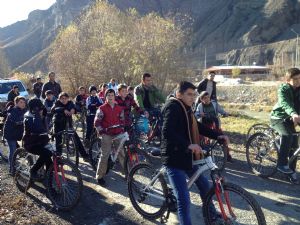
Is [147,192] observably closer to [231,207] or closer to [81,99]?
[231,207]

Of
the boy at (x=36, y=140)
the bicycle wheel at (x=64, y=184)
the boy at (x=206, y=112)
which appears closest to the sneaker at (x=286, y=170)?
the boy at (x=206, y=112)

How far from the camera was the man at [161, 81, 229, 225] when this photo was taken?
4.94 metres

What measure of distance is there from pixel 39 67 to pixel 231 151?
124992 millimetres

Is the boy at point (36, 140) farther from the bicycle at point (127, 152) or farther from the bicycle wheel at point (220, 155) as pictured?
the bicycle wheel at point (220, 155)

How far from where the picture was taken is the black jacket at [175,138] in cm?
493

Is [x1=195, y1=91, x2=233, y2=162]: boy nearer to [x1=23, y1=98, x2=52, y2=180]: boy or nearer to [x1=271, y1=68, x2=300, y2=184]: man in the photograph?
[x1=271, y1=68, x2=300, y2=184]: man

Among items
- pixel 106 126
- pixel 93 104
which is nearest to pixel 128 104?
pixel 93 104

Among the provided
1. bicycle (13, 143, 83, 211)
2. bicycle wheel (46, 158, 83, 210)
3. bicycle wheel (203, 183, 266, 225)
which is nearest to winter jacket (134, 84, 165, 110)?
bicycle (13, 143, 83, 211)

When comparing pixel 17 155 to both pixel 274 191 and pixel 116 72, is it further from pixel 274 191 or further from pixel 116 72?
pixel 116 72

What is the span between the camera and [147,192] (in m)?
6.13

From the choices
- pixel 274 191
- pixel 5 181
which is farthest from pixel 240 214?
pixel 5 181

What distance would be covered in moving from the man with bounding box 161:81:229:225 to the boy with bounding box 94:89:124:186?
2.87 m

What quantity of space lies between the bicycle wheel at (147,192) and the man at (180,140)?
30.3 inches

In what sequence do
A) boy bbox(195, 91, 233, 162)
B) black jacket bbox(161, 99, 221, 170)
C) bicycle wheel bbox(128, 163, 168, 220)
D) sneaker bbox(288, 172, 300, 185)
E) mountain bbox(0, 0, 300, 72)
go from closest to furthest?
black jacket bbox(161, 99, 221, 170) < bicycle wheel bbox(128, 163, 168, 220) < sneaker bbox(288, 172, 300, 185) < boy bbox(195, 91, 233, 162) < mountain bbox(0, 0, 300, 72)
